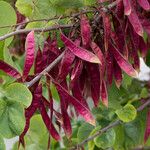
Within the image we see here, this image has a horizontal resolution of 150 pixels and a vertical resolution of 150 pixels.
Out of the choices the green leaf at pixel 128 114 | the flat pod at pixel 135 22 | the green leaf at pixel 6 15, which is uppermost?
the green leaf at pixel 6 15

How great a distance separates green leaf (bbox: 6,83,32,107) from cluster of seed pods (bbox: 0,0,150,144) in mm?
53

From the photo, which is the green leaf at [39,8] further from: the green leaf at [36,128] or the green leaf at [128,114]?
the green leaf at [36,128]

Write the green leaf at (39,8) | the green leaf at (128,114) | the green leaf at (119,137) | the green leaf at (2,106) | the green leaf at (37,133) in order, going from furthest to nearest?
1. the green leaf at (37,133)
2. the green leaf at (119,137)
3. the green leaf at (128,114)
4. the green leaf at (39,8)
5. the green leaf at (2,106)

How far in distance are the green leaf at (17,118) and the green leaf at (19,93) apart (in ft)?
0.04

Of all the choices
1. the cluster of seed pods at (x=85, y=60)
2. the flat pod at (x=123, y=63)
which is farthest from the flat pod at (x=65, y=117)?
the flat pod at (x=123, y=63)

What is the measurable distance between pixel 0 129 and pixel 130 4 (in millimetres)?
→ 363

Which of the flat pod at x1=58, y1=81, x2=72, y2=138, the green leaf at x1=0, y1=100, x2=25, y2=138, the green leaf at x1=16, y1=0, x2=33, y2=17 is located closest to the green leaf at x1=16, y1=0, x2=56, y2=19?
the green leaf at x1=16, y1=0, x2=33, y2=17

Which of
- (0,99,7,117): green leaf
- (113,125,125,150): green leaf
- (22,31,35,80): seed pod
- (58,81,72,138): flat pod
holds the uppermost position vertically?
(22,31,35,80): seed pod

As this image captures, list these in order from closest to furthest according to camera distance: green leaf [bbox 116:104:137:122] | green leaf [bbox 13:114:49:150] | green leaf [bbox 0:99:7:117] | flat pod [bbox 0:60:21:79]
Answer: green leaf [bbox 0:99:7:117] < flat pod [bbox 0:60:21:79] < green leaf [bbox 116:104:137:122] < green leaf [bbox 13:114:49:150]

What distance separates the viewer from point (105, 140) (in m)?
1.19

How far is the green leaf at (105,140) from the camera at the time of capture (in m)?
1.18

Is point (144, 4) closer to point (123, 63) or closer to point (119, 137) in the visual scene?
point (123, 63)

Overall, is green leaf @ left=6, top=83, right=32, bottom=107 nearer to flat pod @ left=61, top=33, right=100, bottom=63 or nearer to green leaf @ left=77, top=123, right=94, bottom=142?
flat pod @ left=61, top=33, right=100, bottom=63

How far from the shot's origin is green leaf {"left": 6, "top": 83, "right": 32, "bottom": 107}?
78 cm
